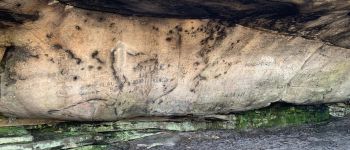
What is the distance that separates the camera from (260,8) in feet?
8.32

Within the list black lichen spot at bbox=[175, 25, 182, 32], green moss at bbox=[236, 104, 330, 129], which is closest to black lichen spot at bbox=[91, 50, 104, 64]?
black lichen spot at bbox=[175, 25, 182, 32]

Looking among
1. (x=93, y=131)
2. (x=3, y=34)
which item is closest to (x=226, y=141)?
(x=93, y=131)

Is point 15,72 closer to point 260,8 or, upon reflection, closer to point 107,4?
point 107,4

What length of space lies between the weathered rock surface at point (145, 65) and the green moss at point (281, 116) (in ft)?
0.35

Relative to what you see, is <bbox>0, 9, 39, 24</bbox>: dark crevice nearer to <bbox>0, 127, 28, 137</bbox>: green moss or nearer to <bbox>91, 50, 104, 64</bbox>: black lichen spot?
<bbox>91, 50, 104, 64</bbox>: black lichen spot

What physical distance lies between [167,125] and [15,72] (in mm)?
1086

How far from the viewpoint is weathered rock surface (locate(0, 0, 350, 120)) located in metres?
2.62

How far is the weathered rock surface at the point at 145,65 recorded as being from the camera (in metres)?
2.62

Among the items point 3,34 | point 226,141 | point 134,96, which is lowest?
point 226,141

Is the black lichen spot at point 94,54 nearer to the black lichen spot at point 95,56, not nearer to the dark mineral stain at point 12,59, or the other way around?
the black lichen spot at point 95,56

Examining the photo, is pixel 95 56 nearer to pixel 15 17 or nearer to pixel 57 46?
pixel 57 46

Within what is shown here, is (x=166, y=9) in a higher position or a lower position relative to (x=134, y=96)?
higher

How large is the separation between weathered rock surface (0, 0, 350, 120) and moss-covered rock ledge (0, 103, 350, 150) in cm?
10

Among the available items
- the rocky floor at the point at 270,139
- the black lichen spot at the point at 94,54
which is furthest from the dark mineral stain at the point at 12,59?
the rocky floor at the point at 270,139
